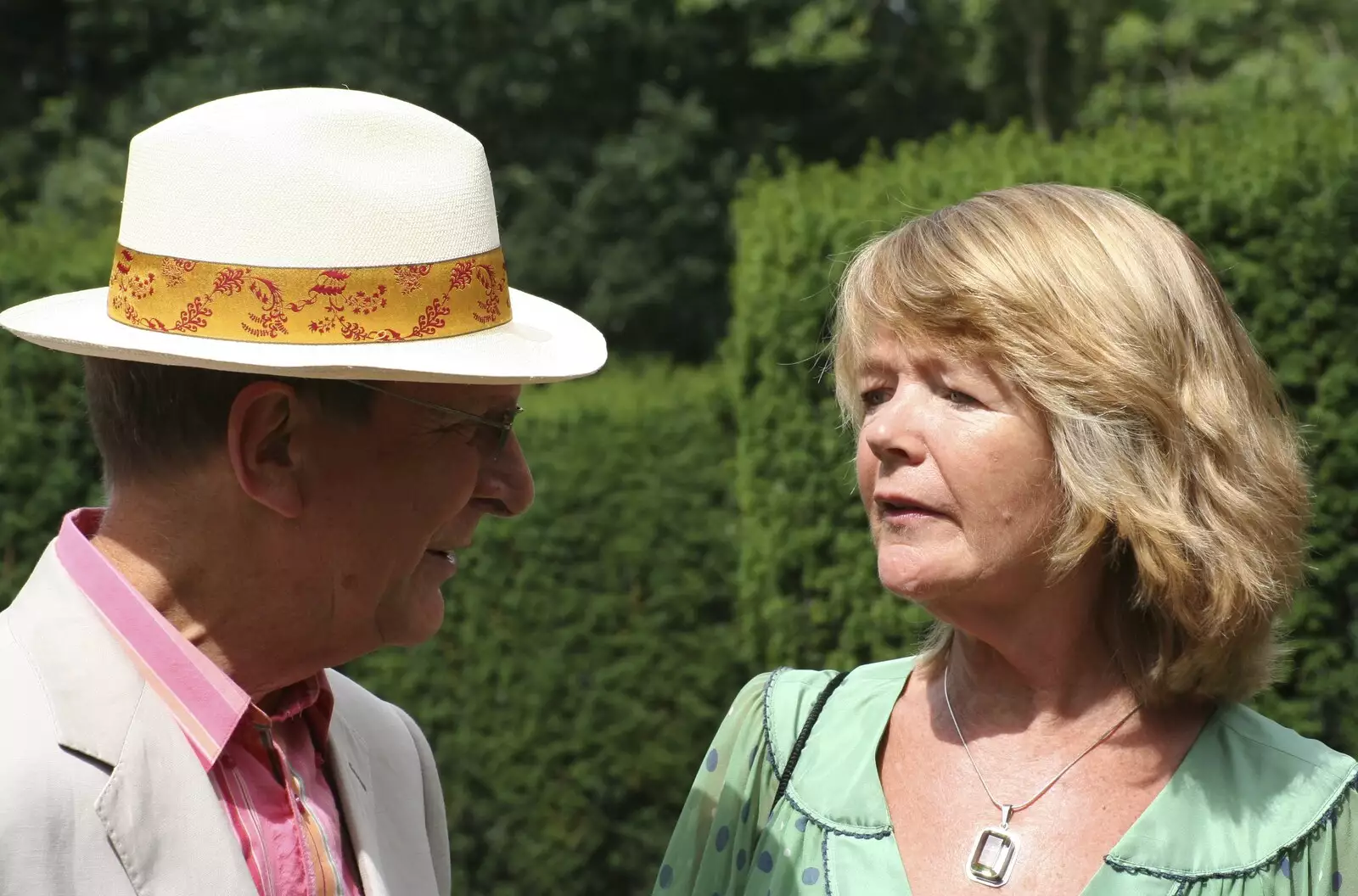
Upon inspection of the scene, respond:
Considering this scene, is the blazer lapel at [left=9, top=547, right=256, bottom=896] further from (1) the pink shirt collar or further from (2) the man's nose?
(2) the man's nose

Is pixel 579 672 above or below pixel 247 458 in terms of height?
below

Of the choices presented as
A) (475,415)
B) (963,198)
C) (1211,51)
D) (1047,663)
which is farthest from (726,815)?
(1211,51)

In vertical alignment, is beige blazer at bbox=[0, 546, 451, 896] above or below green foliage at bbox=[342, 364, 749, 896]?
above

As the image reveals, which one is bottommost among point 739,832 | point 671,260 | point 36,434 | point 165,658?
point 36,434

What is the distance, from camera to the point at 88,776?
75.2 inches

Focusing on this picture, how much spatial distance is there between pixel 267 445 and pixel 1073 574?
1376 millimetres

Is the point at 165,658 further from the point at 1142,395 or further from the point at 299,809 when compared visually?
the point at 1142,395

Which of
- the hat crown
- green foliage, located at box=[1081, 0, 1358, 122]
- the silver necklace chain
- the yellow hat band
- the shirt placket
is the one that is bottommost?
the shirt placket

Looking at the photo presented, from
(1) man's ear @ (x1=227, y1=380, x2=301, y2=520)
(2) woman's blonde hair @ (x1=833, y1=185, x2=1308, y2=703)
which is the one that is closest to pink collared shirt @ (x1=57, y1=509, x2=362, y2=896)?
(1) man's ear @ (x1=227, y1=380, x2=301, y2=520)

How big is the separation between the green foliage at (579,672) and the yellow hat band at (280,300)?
4018 mm

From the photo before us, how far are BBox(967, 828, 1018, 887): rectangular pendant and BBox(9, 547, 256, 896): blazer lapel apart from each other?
114 cm

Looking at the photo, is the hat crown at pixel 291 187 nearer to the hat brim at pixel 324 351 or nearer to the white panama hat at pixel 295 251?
the white panama hat at pixel 295 251

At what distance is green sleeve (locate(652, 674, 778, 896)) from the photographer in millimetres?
2641

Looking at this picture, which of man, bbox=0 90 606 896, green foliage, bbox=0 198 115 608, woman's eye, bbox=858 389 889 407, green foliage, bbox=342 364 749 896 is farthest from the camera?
green foliage, bbox=342 364 749 896
